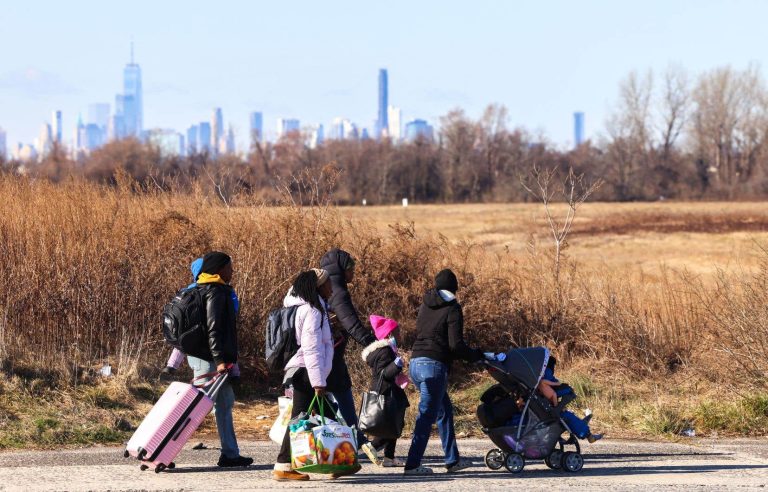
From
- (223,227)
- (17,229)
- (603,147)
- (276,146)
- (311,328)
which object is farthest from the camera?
(603,147)

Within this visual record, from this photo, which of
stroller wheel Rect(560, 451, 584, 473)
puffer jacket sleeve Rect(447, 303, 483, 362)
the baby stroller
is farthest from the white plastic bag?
stroller wheel Rect(560, 451, 584, 473)

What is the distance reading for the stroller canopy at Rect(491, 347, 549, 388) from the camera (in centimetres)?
843

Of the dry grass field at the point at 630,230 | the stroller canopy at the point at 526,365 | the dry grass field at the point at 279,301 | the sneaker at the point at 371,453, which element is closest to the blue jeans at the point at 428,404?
the sneaker at the point at 371,453

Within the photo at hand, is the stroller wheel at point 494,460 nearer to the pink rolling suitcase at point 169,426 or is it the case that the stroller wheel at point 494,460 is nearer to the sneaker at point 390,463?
the sneaker at point 390,463

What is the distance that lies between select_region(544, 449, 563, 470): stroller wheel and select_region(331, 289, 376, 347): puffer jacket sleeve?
1.76 meters

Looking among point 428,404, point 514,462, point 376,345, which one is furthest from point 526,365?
point 376,345

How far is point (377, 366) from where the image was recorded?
8383 mm

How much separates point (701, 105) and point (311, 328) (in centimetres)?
10204

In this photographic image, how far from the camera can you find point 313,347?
7.79 meters

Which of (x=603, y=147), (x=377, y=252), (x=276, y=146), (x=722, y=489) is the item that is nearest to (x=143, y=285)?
(x=377, y=252)

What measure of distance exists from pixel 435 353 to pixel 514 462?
1.18m

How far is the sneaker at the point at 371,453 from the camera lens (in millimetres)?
8445

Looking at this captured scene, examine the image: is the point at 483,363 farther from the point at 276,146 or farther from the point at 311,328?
the point at 276,146

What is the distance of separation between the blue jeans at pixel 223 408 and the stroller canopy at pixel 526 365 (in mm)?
2205
